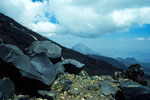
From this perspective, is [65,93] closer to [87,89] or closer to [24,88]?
[87,89]

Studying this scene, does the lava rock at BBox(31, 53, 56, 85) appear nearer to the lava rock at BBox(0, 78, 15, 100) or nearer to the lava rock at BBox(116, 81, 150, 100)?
the lava rock at BBox(0, 78, 15, 100)

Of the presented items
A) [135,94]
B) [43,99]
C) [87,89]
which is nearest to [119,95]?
[135,94]

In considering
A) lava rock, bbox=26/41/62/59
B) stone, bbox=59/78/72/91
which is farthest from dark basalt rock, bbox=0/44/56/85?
→ lava rock, bbox=26/41/62/59

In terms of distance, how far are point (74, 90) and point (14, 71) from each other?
4087 millimetres

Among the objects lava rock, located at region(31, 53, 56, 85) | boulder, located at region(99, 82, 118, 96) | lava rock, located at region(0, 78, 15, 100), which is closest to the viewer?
lava rock, located at region(0, 78, 15, 100)

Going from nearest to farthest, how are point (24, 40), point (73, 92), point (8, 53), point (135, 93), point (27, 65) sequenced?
point (8, 53)
point (27, 65)
point (135, 93)
point (73, 92)
point (24, 40)

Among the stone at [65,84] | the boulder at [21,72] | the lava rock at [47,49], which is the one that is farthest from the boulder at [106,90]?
the lava rock at [47,49]

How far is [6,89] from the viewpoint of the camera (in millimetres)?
5848

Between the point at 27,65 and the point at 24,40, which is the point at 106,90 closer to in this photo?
the point at 27,65

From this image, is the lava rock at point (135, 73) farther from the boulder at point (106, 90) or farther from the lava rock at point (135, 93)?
the lava rock at point (135, 93)

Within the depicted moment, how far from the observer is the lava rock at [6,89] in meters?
5.67

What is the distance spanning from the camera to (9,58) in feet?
20.9

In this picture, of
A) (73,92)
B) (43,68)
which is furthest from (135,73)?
(43,68)

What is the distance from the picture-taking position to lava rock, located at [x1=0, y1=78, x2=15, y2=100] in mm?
5672
